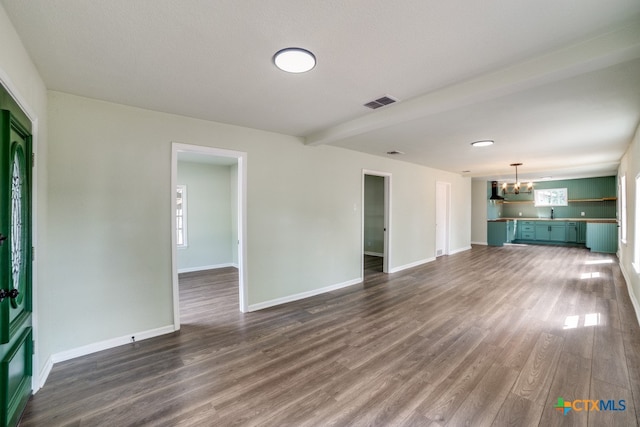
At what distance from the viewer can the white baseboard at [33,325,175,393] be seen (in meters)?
2.37

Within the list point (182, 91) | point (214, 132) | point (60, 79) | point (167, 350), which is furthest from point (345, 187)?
point (60, 79)

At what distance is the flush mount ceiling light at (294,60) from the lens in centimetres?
190

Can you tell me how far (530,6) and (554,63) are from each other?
663 millimetres

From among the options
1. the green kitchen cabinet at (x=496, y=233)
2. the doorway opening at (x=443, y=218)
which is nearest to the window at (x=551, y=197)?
the green kitchen cabinet at (x=496, y=233)

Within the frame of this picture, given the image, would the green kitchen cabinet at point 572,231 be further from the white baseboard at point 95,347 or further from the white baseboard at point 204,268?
the white baseboard at point 95,347

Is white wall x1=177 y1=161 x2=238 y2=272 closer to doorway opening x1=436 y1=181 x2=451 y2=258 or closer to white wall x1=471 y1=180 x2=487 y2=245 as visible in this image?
doorway opening x1=436 y1=181 x2=451 y2=258

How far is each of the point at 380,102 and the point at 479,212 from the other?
9145mm

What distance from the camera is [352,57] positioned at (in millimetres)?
1978

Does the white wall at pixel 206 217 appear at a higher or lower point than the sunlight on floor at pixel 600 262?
higher

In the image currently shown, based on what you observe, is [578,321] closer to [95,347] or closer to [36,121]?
[95,347]

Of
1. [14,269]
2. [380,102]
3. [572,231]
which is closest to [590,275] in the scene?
[572,231]

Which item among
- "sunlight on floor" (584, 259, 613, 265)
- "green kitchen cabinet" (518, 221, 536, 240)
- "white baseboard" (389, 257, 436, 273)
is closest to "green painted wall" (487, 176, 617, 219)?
"green kitchen cabinet" (518, 221, 536, 240)

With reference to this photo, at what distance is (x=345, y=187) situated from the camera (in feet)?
16.2

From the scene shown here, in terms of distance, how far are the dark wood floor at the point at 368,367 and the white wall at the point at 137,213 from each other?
15.9 inches
